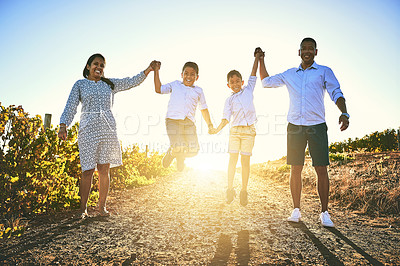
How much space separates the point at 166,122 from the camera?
16.6 ft

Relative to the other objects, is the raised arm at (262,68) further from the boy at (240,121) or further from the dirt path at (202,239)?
the dirt path at (202,239)

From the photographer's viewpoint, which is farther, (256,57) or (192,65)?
(192,65)

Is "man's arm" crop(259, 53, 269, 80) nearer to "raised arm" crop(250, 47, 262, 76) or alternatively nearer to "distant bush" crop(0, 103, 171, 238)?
"raised arm" crop(250, 47, 262, 76)

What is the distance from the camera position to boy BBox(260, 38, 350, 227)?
13.9 feet

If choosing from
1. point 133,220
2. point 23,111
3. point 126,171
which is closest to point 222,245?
point 133,220

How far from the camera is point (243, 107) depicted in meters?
5.07

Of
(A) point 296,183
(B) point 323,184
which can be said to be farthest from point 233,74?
(B) point 323,184

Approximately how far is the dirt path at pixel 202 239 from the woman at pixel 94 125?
0.71 meters

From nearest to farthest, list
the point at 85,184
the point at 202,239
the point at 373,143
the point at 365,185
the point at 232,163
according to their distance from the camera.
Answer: the point at 202,239 → the point at 85,184 → the point at 232,163 → the point at 365,185 → the point at 373,143

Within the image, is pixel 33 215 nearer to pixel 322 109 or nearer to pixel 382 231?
pixel 322 109

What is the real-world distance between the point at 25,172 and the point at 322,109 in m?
4.90

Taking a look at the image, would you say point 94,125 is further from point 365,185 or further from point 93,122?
point 365,185

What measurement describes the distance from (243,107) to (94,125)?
8.46ft

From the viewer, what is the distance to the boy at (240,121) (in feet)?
16.7
